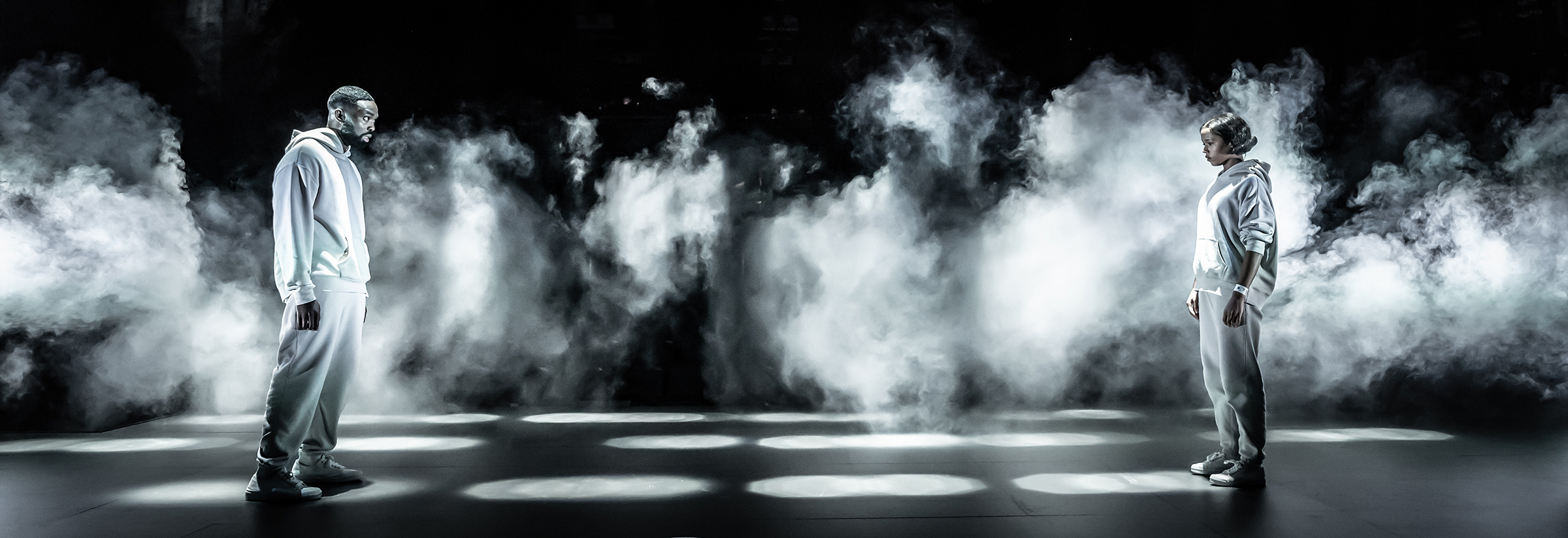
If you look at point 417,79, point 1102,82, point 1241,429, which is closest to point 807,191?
point 1102,82

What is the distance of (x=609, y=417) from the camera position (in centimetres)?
566

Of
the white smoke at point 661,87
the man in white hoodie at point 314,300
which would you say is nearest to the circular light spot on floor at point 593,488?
the man in white hoodie at point 314,300

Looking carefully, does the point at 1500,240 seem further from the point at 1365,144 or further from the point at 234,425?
the point at 234,425

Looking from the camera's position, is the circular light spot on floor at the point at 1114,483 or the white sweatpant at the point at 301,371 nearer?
the white sweatpant at the point at 301,371

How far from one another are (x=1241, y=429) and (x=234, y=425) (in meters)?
5.34

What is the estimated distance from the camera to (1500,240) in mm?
5867

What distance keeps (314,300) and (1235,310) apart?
348 centimetres

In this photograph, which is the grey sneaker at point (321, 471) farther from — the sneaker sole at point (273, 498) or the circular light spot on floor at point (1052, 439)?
the circular light spot on floor at point (1052, 439)

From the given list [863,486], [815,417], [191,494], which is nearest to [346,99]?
[191,494]

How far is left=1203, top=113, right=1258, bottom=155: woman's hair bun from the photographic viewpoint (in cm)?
370

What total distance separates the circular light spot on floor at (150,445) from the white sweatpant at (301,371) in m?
1.47

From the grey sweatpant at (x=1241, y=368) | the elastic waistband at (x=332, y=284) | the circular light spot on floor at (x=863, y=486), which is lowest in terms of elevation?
the circular light spot on floor at (x=863, y=486)

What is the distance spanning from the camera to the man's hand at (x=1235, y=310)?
348 cm

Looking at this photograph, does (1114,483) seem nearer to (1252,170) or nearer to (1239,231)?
(1239,231)
